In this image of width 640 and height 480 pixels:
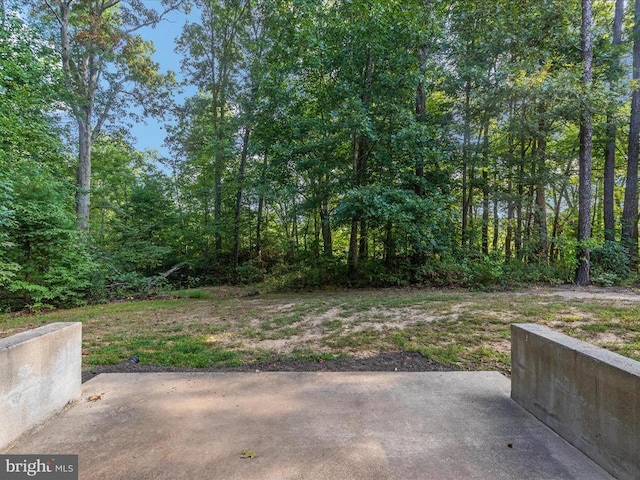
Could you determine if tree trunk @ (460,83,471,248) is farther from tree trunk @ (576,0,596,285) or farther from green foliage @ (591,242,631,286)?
green foliage @ (591,242,631,286)

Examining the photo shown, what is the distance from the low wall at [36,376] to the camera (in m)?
1.78

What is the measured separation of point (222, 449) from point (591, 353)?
2.14 metres

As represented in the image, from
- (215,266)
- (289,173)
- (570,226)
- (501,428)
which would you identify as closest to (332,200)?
(289,173)

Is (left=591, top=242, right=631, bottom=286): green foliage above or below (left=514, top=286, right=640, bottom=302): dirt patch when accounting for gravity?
above

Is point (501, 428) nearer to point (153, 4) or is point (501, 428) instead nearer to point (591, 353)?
point (591, 353)

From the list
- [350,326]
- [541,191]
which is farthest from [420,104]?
[350,326]

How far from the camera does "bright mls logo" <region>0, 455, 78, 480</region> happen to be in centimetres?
162

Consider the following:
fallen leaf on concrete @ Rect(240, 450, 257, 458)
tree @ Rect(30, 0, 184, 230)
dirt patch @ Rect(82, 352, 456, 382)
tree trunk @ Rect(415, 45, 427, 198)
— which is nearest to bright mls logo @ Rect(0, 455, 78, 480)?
fallen leaf on concrete @ Rect(240, 450, 257, 458)

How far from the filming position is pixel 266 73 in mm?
8883

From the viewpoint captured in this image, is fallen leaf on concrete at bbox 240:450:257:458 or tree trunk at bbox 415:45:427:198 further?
tree trunk at bbox 415:45:427:198

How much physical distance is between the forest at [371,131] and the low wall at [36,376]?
4884 millimetres

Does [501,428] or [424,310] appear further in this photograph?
[424,310]

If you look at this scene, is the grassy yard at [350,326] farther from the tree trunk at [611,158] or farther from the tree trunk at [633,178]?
the tree trunk at [611,158]

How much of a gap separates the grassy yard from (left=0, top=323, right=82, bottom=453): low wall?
3.53 ft
